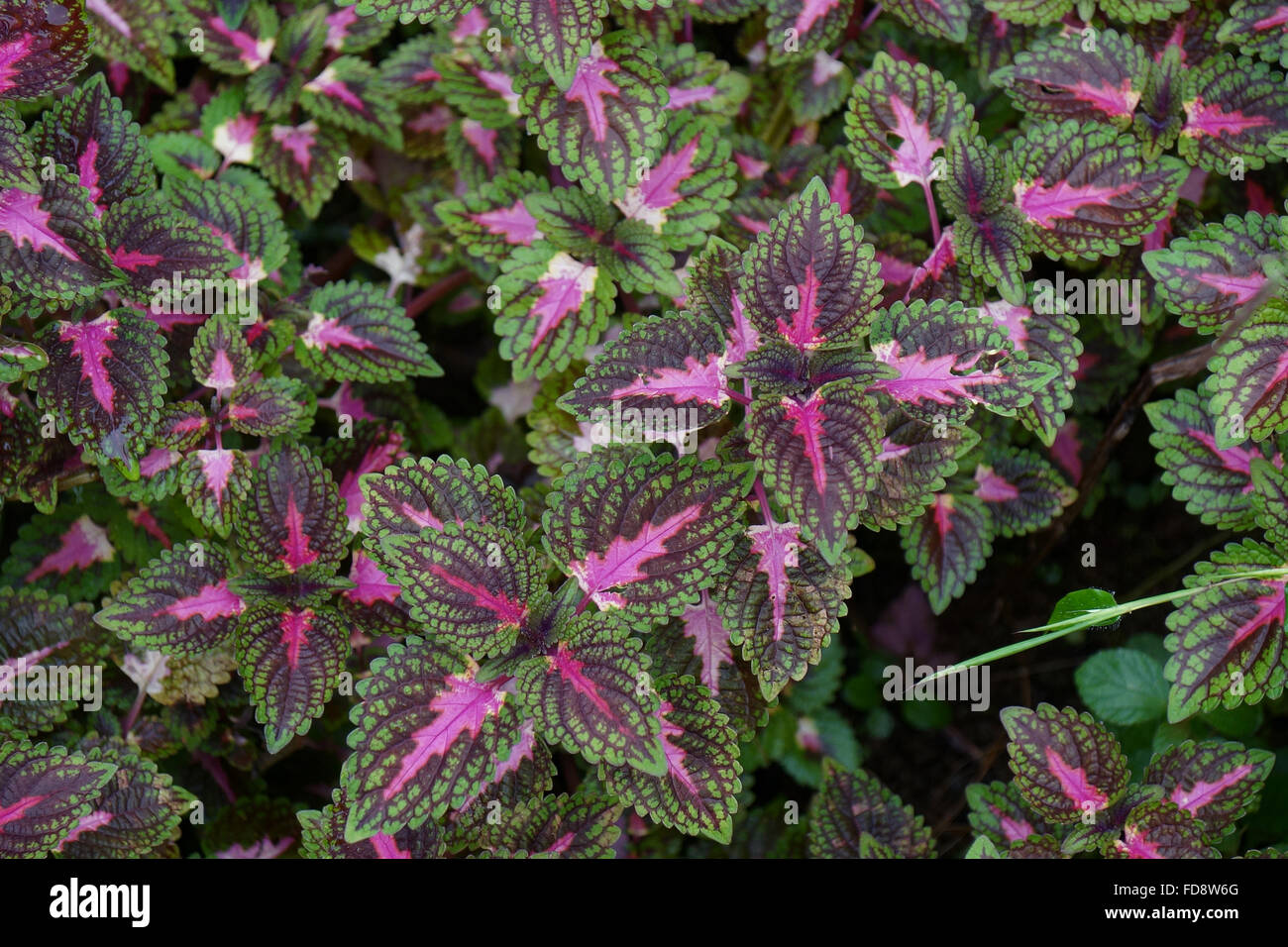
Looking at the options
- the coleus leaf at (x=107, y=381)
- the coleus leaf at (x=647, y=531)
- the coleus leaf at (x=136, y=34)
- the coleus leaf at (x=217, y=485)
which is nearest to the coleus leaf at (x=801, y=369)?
the coleus leaf at (x=647, y=531)

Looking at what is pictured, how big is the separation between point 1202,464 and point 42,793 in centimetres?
238

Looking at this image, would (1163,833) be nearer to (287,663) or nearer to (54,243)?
(287,663)

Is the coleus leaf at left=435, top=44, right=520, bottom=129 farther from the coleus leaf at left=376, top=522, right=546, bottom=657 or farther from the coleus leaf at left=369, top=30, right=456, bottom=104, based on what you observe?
the coleus leaf at left=376, top=522, right=546, bottom=657

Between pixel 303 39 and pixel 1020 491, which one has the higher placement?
pixel 303 39

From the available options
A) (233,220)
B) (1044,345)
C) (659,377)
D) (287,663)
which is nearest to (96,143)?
(233,220)

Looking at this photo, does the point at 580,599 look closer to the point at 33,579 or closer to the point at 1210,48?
the point at 33,579

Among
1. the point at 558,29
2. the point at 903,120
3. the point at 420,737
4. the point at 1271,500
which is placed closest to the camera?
the point at 420,737

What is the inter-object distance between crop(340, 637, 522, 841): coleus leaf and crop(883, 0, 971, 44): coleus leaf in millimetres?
1660

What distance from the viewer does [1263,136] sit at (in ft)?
7.16

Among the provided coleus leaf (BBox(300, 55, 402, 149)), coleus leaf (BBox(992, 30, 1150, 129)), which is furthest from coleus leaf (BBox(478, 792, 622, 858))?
coleus leaf (BBox(992, 30, 1150, 129))

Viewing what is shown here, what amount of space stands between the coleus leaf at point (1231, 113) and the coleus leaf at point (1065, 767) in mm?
1199

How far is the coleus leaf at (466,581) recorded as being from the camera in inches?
68.5

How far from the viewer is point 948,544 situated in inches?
90.0

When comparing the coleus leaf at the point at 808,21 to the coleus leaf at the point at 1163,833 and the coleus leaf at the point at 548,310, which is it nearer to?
the coleus leaf at the point at 548,310
